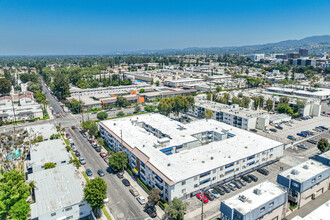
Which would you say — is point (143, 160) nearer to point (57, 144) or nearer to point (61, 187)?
point (61, 187)

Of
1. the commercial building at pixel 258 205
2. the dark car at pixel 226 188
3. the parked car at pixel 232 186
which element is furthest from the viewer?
the parked car at pixel 232 186

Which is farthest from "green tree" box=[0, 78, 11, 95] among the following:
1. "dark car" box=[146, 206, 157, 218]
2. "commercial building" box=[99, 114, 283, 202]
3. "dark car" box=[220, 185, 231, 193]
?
"dark car" box=[220, 185, 231, 193]

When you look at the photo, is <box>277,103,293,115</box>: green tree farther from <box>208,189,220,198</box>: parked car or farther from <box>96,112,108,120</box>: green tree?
<box>96,112,108,120</box>: green tree

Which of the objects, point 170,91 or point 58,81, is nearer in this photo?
point 58,81

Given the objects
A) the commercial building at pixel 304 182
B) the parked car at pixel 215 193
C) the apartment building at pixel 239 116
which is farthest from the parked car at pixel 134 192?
the apartment building at pixel 239 116

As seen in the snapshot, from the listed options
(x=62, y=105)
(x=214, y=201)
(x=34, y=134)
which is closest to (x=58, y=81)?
(x=62, y=105)

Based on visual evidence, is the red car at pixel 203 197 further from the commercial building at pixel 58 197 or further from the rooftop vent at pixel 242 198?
the commercial building at pixel 58 197

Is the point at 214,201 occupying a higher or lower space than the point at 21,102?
lower
